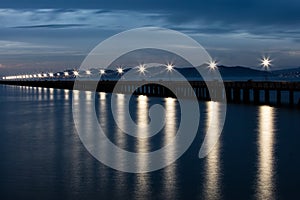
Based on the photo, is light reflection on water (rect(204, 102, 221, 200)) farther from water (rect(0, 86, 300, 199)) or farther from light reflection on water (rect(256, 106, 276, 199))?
light reflection on water (rect(256, 106, 276, 199))

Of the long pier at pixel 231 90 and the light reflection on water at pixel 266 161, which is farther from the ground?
the long pier at pixel 231 90

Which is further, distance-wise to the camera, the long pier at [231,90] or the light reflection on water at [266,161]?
the long pier at [231,90]

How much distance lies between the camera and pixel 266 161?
15492mm

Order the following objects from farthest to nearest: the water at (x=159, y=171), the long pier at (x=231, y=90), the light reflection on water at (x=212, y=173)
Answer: the long pier at (x=231, y=90), the water at (x=159, y=171), the light reflection on water at (x=212, y=173)

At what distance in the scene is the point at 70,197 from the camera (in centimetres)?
1139

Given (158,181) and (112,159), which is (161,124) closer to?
(112,159)

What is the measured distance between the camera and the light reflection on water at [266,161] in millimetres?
11812

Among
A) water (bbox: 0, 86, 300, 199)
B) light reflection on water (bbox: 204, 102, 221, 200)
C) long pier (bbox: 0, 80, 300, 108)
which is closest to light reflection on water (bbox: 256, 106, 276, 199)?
water (bbox: 0, 86, 300, 199)

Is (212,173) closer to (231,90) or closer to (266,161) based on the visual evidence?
(266,161)

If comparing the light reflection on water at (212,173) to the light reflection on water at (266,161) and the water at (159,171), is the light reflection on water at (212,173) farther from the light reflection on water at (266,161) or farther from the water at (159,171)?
the light reflection on water at (266,161)

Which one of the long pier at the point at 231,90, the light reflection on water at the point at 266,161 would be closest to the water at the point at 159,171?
the light reflection on water at the point at 266,161

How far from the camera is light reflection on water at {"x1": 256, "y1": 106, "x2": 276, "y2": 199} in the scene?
11812 millimetres

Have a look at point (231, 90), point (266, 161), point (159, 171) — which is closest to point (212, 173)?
point (159, 171)

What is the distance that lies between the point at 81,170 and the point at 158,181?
2.69 metres
